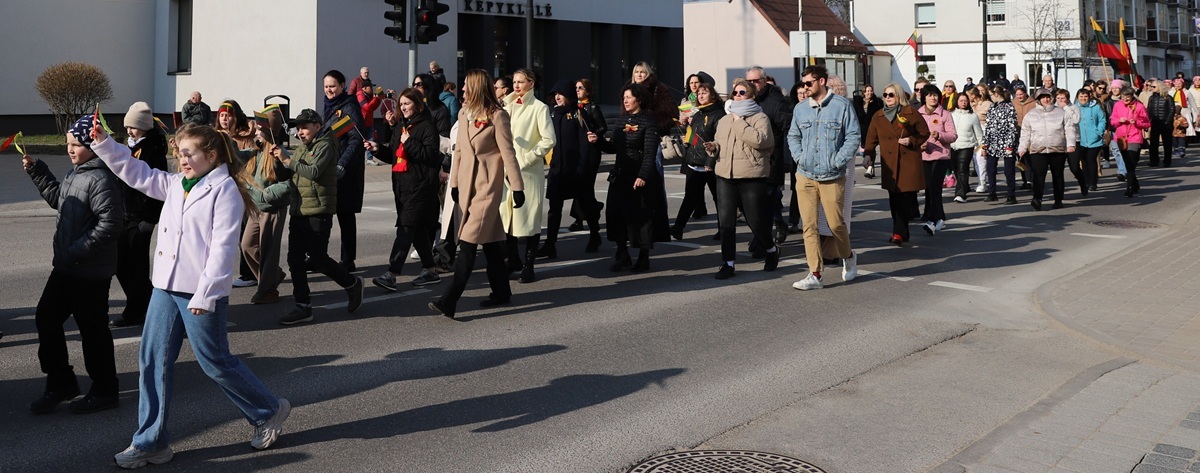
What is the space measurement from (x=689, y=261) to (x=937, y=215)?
3.89m

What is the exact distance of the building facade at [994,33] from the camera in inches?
2532

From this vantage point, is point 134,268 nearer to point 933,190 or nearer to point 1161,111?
point 933,190

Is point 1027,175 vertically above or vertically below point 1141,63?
below

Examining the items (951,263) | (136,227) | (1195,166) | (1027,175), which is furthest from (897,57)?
(136,227)

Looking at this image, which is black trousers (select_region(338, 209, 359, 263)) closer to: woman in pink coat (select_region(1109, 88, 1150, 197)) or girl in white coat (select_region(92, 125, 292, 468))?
girl in white coat (select_region(92, 125, 292, 468))

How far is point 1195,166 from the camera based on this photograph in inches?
984

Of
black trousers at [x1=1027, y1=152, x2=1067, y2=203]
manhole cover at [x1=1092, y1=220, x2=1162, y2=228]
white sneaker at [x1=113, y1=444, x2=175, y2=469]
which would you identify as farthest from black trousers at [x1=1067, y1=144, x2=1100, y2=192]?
white sneaker at [x1=113, y1=444, x2=175, y2=469]

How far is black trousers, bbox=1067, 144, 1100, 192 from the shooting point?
17922 millimetres

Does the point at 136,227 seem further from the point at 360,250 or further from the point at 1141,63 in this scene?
the point at 1141,63

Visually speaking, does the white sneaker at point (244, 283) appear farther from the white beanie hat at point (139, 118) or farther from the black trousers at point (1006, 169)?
the black trousers at point (1006, 169)

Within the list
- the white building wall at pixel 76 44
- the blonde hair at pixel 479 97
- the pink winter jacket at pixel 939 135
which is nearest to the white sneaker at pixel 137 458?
the blonde hair at pixel 479 97

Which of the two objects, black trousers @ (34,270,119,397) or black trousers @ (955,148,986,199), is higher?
black trousers @ (955,148,986,199)

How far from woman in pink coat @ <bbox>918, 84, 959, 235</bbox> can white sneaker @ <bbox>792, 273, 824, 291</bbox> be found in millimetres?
4310

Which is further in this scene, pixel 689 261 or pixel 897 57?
pixel 897 57
